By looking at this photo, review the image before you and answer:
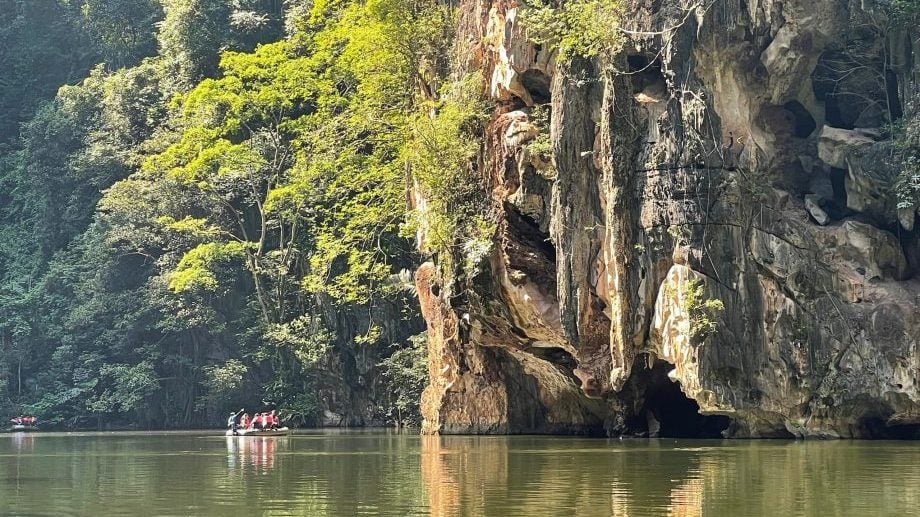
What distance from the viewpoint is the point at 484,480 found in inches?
710

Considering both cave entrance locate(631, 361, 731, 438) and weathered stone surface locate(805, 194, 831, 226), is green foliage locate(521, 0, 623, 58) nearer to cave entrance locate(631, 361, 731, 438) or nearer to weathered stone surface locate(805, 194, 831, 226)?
weathered stone surface locate(805, 194, 831, 226)

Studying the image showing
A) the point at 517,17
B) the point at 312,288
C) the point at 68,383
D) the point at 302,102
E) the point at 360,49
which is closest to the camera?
the point at 517,17

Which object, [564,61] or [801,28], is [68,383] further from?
[801,28]

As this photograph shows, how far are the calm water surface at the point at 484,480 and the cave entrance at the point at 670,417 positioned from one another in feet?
9.78

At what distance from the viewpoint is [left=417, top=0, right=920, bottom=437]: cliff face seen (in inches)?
1096

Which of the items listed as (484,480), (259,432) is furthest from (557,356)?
(484,480)

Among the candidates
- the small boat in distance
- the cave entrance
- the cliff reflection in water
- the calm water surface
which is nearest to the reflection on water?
the calm water surface

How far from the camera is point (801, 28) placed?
28672mm

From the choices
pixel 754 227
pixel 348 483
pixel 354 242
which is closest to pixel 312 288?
pixel 354 242

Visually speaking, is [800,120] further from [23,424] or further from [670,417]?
[23,424]

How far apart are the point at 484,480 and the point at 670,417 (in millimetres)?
15976

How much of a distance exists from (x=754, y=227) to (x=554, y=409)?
923 cm

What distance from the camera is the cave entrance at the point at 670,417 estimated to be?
105ft

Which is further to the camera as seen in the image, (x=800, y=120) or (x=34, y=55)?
(x=34, y=55)
